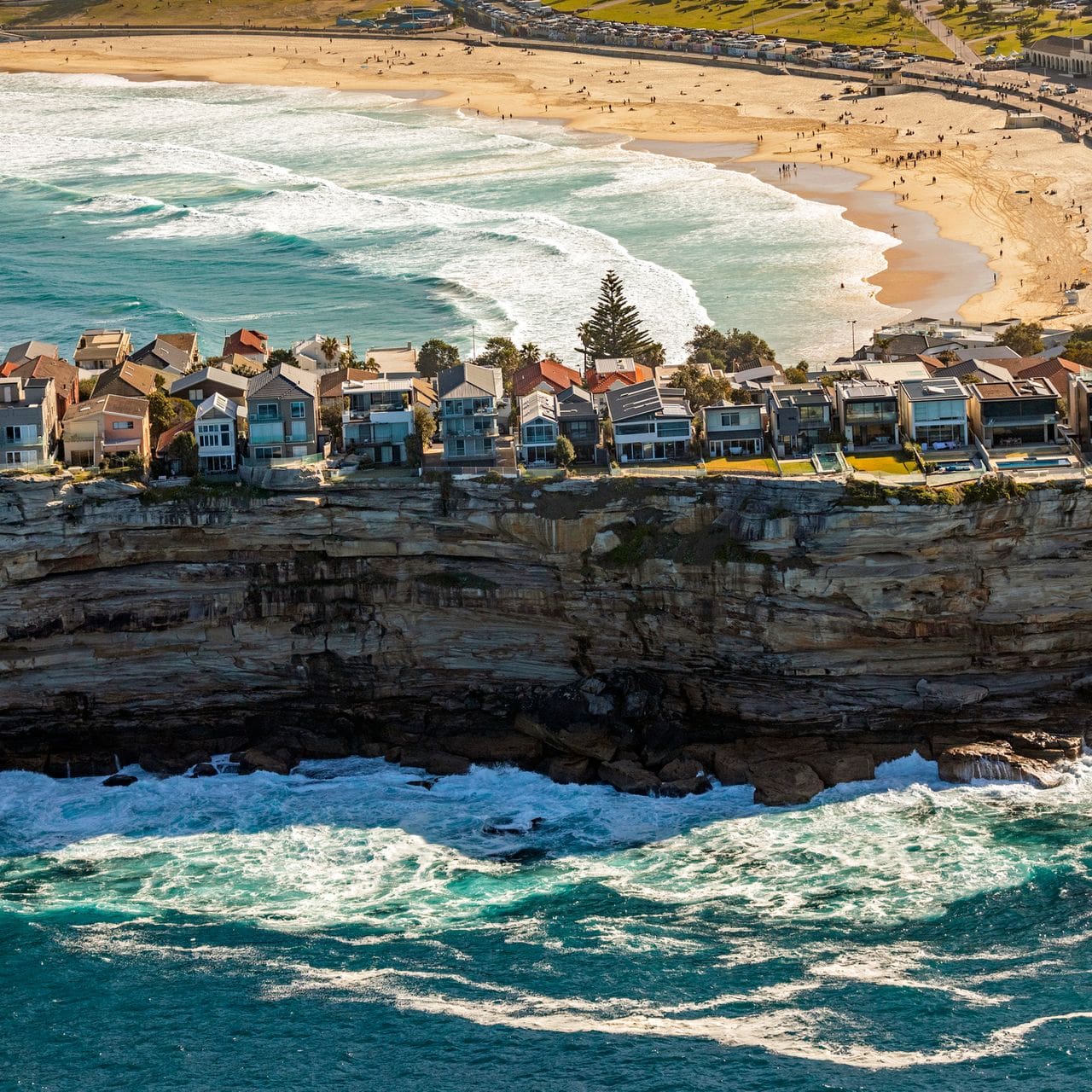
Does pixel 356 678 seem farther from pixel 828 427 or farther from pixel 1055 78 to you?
pixel 1055 78

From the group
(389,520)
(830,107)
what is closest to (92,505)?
(389,520)

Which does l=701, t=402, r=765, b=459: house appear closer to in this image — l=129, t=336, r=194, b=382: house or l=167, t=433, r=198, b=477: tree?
l=167, t=433, r=198, b=477: tree

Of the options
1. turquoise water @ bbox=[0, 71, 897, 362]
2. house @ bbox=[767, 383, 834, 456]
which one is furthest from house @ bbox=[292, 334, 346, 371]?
house @ bbox=[767, 383, 834, 456]

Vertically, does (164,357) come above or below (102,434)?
above

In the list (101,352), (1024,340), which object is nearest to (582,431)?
(1024,340)

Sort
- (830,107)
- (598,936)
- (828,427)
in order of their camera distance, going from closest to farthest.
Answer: (598,936)
(828,427)
(830,107)

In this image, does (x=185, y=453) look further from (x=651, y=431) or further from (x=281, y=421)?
(x=651, y=431)
